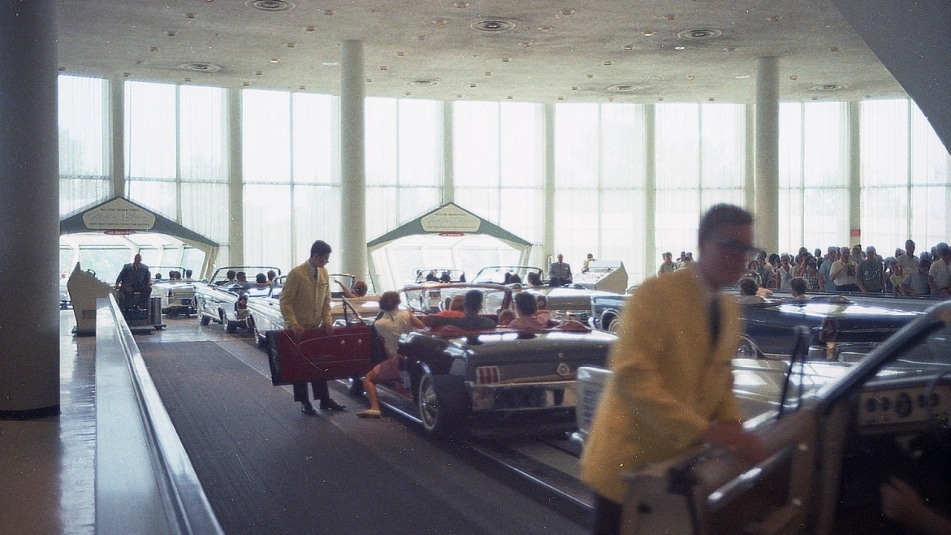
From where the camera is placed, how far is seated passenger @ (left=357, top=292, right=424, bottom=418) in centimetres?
880

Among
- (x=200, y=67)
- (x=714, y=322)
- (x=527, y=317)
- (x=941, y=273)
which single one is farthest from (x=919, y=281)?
(x=200, y=67)

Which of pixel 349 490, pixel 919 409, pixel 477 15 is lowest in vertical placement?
pixel 349 490

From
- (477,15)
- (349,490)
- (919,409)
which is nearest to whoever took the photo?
(919,409)

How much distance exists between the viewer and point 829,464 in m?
2.58

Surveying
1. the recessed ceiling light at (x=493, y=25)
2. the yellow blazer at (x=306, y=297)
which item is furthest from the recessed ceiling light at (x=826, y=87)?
the yellow blazer at (x=306, y=297)

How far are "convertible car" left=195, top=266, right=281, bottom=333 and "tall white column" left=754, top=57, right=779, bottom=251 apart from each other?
15.0m

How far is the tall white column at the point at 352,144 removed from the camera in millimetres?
24422

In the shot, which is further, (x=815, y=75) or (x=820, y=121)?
(x=820, y=121)

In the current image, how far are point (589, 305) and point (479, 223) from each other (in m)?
14.7

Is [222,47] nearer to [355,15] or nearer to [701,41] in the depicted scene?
[355,15]

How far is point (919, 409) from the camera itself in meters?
2.54

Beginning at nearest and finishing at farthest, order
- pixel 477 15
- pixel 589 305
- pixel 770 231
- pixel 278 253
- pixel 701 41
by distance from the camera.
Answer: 1. pixel 589 305
2. pixel 477 15
3. pixel 701 41
4. pixel 770 231
5. pixel 278 253

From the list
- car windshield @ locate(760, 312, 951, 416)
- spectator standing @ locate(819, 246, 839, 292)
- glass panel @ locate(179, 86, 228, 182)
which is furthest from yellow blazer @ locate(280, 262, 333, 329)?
glass panel @ locate(179, 86, 228, 182)

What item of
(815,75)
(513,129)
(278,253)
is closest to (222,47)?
(278,253)
